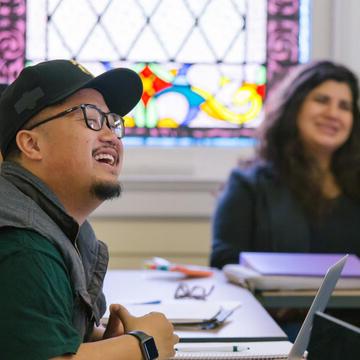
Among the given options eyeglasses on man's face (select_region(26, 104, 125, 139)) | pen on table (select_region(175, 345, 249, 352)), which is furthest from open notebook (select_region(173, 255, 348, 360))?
eyeglasses on man's face (select_region(26, 104, 125, 139))

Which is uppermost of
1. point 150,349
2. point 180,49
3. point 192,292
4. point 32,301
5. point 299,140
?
point 180,49

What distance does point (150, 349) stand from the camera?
4.21ft

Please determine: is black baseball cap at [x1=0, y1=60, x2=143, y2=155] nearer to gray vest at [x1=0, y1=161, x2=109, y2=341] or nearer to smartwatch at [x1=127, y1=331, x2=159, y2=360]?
gray vest at [x1=0, y1=161, x2=109, y2=341]

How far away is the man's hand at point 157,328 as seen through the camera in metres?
1.34

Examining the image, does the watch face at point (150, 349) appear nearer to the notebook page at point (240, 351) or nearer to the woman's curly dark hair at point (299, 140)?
the notebook page at point (240, 351)

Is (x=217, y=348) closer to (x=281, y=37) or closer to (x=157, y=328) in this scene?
(x=157, y=328)

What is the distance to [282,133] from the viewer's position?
2.98 meters

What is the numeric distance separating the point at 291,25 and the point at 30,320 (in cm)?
258

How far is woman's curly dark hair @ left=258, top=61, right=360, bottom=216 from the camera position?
2.82m

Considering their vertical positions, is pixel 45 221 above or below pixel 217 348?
above

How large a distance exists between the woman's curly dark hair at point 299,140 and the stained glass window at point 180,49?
0.35 metres

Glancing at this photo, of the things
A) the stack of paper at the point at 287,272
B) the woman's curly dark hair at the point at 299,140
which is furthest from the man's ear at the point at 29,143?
the woman's curly dark hair at the point at 299,140

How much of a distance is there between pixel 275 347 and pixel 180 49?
82.8 inches

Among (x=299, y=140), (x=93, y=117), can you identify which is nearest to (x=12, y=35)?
(x=299, y=140)
